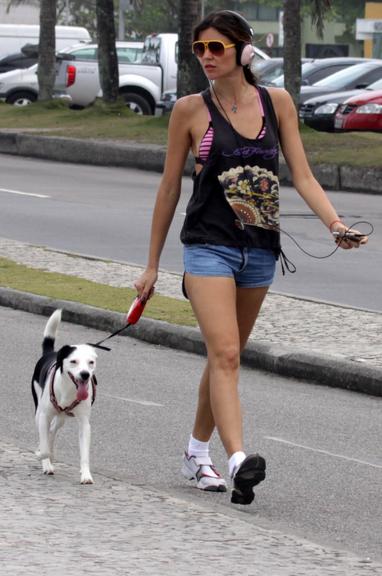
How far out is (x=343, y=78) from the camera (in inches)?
1385

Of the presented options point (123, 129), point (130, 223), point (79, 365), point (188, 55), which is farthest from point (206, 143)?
point (123, 129)

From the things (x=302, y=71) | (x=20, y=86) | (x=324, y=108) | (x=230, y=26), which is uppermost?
(x=230, y=26)

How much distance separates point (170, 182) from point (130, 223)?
12012 millimetres

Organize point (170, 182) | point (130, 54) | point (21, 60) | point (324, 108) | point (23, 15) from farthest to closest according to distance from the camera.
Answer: point (23, 15) → point (130, 54) → point (21, 60) → point (324, 108) → point (170, 182)

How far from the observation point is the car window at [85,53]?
134 ft

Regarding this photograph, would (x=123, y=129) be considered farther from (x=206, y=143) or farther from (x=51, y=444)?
(x=206, y=143)

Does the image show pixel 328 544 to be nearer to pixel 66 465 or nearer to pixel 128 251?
pixel 66 465

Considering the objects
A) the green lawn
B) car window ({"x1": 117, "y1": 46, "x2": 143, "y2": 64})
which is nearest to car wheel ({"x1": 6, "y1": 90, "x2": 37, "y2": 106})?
car window ({"x1": 117, "y1": 46, "x2": 143, "y2": 64})

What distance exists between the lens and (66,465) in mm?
6965

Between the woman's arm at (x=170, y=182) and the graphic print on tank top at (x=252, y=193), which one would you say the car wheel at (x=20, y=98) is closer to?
the woman's arm at (x=170, y=182)

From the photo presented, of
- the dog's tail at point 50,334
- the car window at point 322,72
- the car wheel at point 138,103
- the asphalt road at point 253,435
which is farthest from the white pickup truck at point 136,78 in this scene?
the dog's tail at point 50,334

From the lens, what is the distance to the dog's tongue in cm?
650

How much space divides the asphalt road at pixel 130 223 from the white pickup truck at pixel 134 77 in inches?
457

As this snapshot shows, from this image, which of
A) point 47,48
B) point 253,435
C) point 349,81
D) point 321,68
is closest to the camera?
point 253,435
